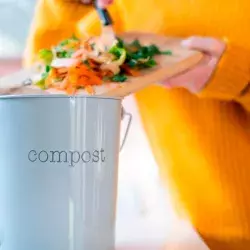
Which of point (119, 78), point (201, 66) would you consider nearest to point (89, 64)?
point (119, 78)

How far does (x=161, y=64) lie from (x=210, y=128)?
0.14m

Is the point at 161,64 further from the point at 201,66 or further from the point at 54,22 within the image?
the point at 54,22

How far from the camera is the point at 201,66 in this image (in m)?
0.64

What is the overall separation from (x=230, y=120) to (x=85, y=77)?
0.23 meters

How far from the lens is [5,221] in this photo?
48 centimetres

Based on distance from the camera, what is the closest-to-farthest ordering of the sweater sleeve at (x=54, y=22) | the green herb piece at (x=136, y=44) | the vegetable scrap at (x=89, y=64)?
the vegetable scrap at (x=89, y=64), the green herb piece at (x=136, y=44), the sweater sleeve at (x=54, y=22)

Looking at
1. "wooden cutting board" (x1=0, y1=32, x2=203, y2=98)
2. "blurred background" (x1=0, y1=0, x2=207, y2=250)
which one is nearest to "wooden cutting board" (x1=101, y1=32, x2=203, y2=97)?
"wooden cutting board" (x1=0, y1=32, x2=203, y2=98)

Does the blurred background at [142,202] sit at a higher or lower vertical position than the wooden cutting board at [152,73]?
lower

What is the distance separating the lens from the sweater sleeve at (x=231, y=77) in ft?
2.09

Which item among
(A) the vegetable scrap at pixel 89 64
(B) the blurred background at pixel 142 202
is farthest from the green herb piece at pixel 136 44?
(B) the blurred background at pixel 142 202

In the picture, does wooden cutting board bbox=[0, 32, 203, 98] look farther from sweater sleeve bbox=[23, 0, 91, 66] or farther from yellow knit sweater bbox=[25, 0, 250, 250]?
sweater sleeve bbox=[23, 0, 91, 66]

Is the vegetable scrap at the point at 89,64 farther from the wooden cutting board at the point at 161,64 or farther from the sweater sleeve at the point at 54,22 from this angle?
the sweater sleeve at the point at 54,22

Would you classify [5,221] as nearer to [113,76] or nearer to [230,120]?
[113,76]

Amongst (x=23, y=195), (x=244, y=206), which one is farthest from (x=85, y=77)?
(x=244, y=206)
